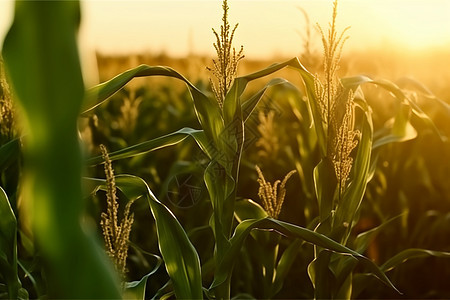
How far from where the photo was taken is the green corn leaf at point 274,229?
1518 millimetres

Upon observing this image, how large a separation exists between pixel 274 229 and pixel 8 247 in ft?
2.04

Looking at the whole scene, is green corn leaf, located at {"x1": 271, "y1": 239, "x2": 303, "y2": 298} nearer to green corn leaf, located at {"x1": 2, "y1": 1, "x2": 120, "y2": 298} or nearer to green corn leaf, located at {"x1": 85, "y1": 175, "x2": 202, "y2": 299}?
green corn leaf, located at {"x1": 85, "y1": 175, "x2": 202, "y2": 299}

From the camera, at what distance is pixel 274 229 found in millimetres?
1546

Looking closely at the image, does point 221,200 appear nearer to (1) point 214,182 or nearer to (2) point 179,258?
(1) point 214,182

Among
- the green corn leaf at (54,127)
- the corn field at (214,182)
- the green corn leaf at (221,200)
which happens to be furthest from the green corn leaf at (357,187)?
the green corn leaf at (54,127)

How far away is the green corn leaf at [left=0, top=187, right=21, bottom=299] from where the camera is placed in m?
1.71

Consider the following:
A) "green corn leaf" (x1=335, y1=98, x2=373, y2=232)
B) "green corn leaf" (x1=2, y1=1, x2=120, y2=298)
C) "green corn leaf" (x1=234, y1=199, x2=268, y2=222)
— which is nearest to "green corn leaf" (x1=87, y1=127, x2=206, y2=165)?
"green corn leaf" (x1=234, y1=199, x2=268, y2=222)

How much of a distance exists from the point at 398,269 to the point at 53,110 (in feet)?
9.70

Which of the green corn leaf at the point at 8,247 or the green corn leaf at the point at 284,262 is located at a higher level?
the green corn leaf at the point at 8,247

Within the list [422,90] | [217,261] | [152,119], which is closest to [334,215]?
[217,261]

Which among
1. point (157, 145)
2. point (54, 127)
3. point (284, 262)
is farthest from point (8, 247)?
point (54, 127)

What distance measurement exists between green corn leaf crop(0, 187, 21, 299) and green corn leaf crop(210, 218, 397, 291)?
1.51ft

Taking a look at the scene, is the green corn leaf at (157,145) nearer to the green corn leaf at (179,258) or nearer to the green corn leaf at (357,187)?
the green corn leaf at (179,258)

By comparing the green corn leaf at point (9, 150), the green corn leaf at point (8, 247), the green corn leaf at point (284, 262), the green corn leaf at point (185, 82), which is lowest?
the green corn leaf at point (284, 262)
